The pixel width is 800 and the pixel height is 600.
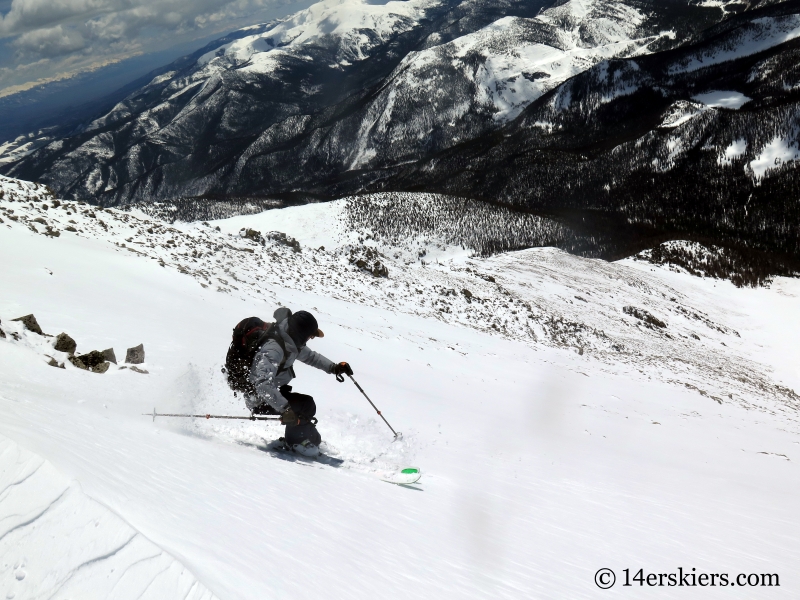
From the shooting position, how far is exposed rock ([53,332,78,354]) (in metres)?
7.25

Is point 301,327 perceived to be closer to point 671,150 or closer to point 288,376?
point 288,376

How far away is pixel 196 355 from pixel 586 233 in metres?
91.3

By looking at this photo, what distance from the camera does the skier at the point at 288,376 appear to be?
19.8ft

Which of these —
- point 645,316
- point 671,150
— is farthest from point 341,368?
point 671,150

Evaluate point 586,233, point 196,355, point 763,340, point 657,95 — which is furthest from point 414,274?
point 657,95

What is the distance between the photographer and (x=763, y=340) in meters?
34.9

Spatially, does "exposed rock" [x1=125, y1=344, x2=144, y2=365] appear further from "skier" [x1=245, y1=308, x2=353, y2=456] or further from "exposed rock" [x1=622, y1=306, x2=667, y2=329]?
"exposed rock" [x1=622, y1=306, x2=667, y2=329]

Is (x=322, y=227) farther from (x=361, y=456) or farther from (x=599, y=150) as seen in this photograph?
(x=599, y=150)

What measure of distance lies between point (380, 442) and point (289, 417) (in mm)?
2362

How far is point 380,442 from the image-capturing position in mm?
8086

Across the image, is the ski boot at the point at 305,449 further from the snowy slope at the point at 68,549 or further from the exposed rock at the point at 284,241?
the exposed rock at the point at 284,241

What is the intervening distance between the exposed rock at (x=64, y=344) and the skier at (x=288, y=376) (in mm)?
3164

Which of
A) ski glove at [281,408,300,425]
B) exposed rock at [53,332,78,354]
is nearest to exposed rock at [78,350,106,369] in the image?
exposed rock at [53,332,78,354]

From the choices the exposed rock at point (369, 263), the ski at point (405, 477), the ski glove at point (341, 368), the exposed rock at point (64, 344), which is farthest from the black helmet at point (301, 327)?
the exposed rock at point (369, 263)
